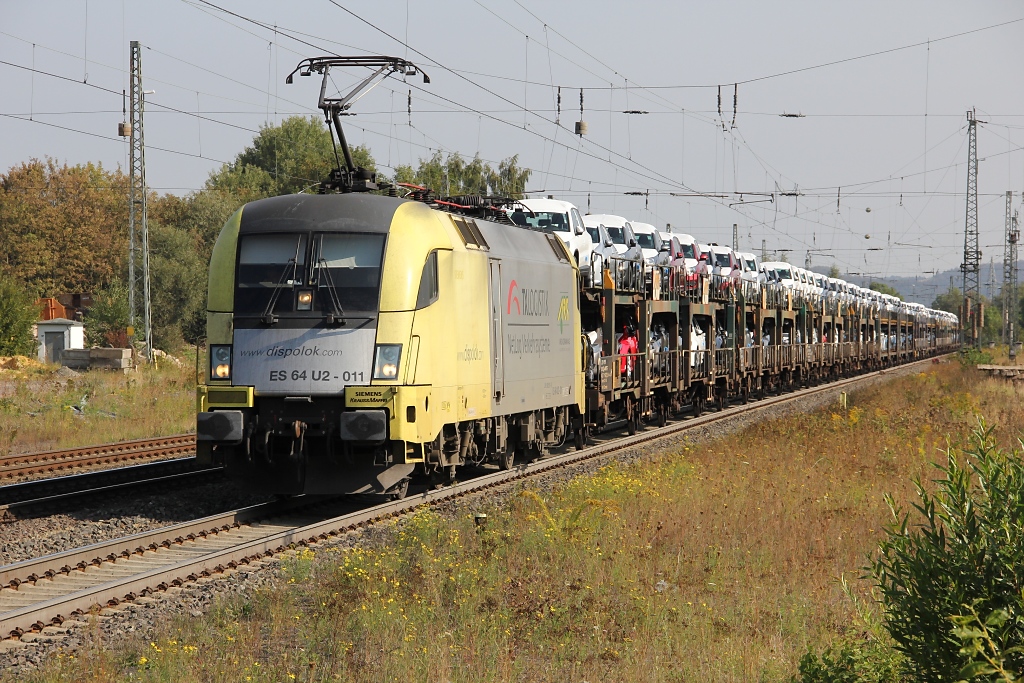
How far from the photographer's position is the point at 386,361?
38.9ft

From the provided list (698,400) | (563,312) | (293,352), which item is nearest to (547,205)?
(563,312)

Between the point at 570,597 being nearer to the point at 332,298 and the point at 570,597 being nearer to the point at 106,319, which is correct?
the point at 332,298

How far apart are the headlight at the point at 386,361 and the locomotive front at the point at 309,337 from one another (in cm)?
1

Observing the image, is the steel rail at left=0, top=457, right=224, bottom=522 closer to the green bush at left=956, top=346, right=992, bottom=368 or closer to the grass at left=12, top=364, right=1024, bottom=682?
the grass at left=12, top=364, right=1024, bottom=682

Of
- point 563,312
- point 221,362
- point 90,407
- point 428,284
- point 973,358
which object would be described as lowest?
point 90,407

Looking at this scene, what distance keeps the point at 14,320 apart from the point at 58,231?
2971 cm

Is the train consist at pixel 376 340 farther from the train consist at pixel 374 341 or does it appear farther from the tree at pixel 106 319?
the tree at pixel 106 319

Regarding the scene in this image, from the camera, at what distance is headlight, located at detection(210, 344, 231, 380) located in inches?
480

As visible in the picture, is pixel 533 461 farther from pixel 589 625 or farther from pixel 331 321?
pixel 589 625

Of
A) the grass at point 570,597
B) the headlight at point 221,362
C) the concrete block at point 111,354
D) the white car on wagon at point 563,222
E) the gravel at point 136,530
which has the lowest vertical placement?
the gravel at point 136,530

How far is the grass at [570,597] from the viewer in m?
6.73

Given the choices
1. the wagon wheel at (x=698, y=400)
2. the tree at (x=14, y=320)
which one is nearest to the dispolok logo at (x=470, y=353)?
the wagon wheel at (x=698, y=400)

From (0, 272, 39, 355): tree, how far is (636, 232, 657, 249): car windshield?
25.6 m

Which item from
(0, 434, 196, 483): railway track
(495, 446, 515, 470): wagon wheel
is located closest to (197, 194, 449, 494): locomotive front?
(495, 446, 515, 470): wagon wheel
